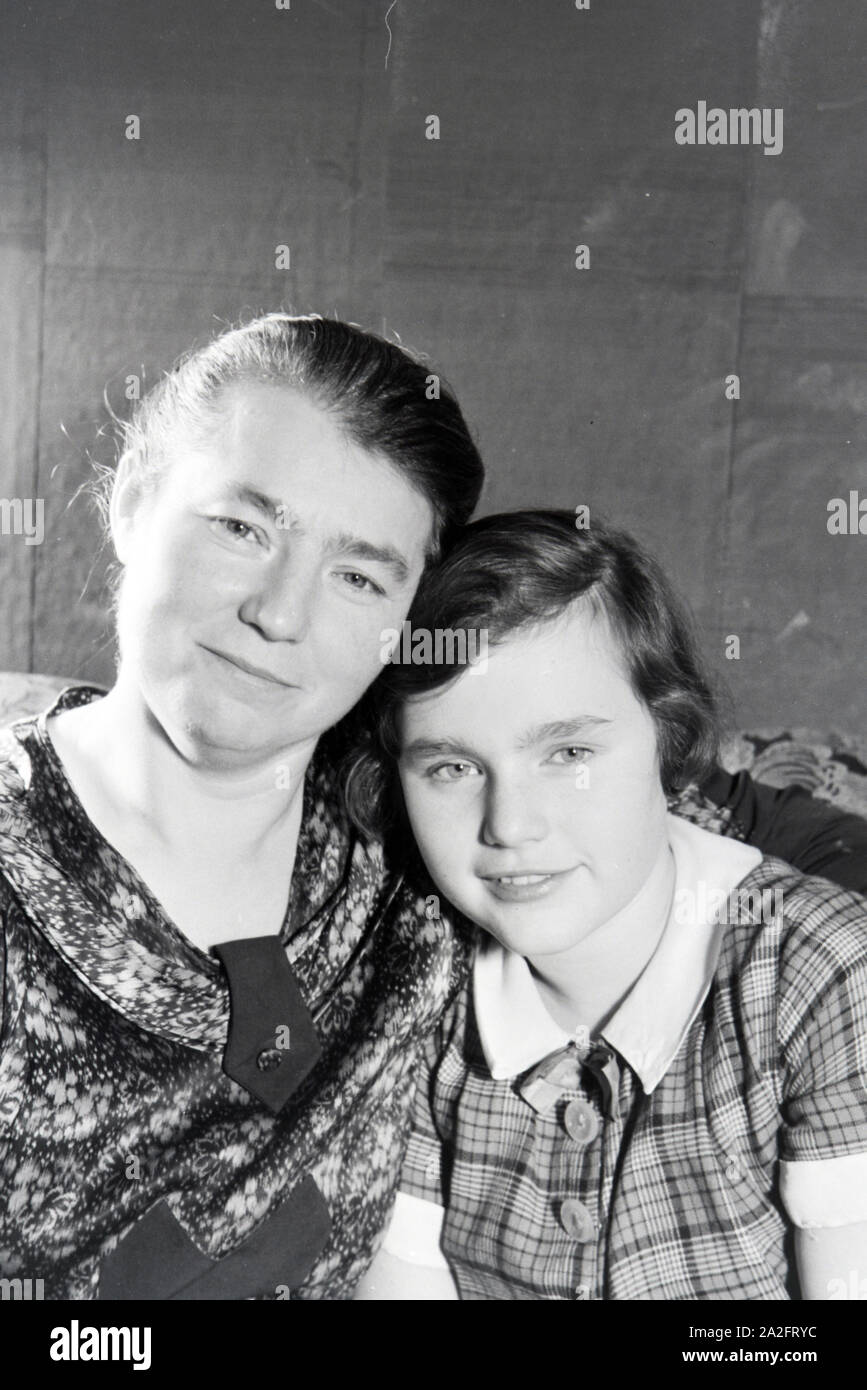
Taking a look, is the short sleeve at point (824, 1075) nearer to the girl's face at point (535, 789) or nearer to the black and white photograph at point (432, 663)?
the black and white photograph at point (432, 663)

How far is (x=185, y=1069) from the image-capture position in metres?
1.26

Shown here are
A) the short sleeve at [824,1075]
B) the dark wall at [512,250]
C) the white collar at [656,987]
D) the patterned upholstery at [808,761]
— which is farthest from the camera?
the patterned upholstery at [808,761]

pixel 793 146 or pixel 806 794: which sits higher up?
pixel 793 146

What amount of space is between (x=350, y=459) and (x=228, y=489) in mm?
126

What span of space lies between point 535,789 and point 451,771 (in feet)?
0.30

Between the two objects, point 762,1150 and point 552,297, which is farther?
point 552,297

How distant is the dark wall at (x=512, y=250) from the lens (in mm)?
1532

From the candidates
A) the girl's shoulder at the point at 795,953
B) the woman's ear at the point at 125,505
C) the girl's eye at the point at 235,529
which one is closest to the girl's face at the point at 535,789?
the girl's shoulder at the point at 795,953

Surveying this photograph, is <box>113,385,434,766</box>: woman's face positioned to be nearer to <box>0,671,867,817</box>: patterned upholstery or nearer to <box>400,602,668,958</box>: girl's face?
<box>400,602,668,958</box>: girl's face

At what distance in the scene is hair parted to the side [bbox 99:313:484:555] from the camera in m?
1.28

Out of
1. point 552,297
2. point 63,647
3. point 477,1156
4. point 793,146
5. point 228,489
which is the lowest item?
point 477,1156
